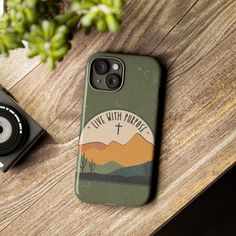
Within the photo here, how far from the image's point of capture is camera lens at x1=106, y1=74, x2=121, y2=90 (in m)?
0.95

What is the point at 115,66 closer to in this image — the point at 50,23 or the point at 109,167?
the point at 109,167

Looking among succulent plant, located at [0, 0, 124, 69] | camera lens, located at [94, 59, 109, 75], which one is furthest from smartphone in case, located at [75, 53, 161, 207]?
succulent plant, located at [0, 0, 124, 69]

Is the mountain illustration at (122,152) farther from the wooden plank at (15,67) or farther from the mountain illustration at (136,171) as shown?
the wooden plank at (15,67)

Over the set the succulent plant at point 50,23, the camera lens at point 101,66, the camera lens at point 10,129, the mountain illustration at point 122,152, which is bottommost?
the camera lens at point 10,129

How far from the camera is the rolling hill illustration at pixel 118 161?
0.94 m

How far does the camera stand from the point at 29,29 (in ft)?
2.40

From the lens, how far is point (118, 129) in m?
0.95

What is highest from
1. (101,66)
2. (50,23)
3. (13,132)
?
(50,23)

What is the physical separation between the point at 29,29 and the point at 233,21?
12.5 inches

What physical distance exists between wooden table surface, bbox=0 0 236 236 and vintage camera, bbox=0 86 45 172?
0.06 feet

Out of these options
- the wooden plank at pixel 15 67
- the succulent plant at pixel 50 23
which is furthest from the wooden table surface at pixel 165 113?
the succulent plant at pixel 50 23

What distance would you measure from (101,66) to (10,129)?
15 centimetres

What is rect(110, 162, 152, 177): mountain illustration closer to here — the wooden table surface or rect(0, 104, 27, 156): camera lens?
the wooden table surface

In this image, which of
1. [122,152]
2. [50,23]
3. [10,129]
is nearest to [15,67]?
[10,129]
